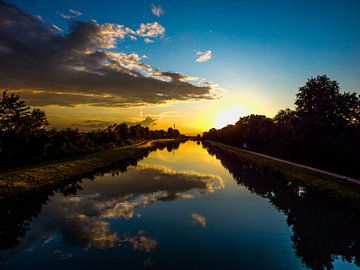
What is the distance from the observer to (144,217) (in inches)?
642

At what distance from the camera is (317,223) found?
16125 millimetres

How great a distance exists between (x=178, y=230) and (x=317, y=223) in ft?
27.5

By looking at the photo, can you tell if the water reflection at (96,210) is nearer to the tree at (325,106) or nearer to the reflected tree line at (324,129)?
the reflected tree line at (324,129)

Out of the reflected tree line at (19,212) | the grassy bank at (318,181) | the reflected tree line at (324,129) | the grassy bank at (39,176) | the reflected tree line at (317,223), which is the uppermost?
the reflected tree line at (324,129)

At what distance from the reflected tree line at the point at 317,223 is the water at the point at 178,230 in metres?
0.05

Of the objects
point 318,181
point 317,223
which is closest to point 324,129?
point 318,181

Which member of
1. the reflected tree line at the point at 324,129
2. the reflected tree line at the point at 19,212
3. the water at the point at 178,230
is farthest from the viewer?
the reflected tree line at the point at 324,129

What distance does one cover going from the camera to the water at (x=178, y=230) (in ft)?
36.0

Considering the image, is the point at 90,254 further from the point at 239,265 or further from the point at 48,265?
the point at 239,265

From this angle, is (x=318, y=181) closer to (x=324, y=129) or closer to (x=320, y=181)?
(x=320, y=181)

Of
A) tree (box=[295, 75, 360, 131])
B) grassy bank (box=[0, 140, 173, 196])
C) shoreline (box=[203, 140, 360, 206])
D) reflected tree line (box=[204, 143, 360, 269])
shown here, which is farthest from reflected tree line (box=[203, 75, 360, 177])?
grassy bank (box=[0, 140, 173, 196])

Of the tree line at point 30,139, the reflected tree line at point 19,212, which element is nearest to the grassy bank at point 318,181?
the reflected tree line at point 19,212

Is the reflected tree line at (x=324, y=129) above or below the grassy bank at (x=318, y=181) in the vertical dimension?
above

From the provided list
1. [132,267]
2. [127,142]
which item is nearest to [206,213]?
[132,267]
